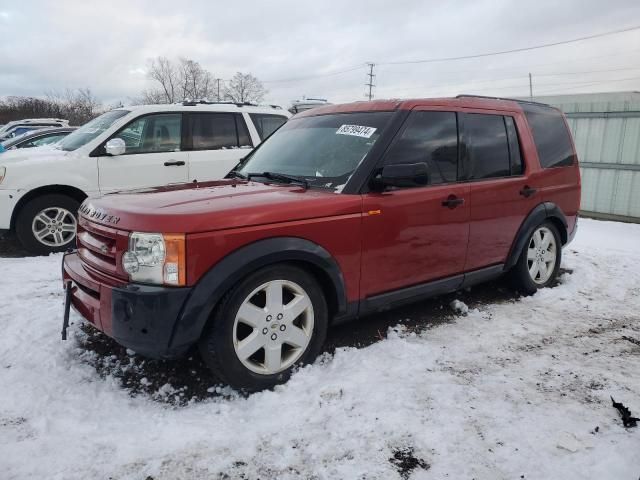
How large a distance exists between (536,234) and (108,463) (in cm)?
417

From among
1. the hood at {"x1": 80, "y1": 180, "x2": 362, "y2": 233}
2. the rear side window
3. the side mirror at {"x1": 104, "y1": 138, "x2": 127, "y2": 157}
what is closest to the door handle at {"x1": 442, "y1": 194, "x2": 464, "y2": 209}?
the hood at {"x1": 80, "y1": 180, "x2": 362, "y2": 233}

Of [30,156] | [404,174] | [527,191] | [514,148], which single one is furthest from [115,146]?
[527,191]

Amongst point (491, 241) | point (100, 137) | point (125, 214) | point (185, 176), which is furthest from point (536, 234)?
point (100, 137)

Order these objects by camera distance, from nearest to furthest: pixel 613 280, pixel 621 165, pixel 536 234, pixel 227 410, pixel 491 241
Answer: pixel 227 410 → pixel 491 241 → pixel 536 234 → pixel 613 280 → pixel 621 165

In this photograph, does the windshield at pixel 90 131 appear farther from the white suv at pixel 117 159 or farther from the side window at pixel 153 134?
the side window at pixel 153 134

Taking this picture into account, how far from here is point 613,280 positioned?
18.4ft

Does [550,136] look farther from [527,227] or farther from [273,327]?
[273,327]

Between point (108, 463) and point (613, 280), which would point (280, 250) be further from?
point (613, 280)

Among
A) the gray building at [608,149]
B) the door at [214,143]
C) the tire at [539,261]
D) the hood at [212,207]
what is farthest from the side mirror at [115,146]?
the gray building at [608,149]

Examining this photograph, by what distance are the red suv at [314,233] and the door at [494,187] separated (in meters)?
0.02

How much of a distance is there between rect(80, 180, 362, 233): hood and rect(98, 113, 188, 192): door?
3.26 metres

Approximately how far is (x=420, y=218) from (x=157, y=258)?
1.93 meters

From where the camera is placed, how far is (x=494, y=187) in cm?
423

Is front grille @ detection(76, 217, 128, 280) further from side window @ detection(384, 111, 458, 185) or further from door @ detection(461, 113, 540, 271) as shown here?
door @ detection(461, 113, 540, 271)
